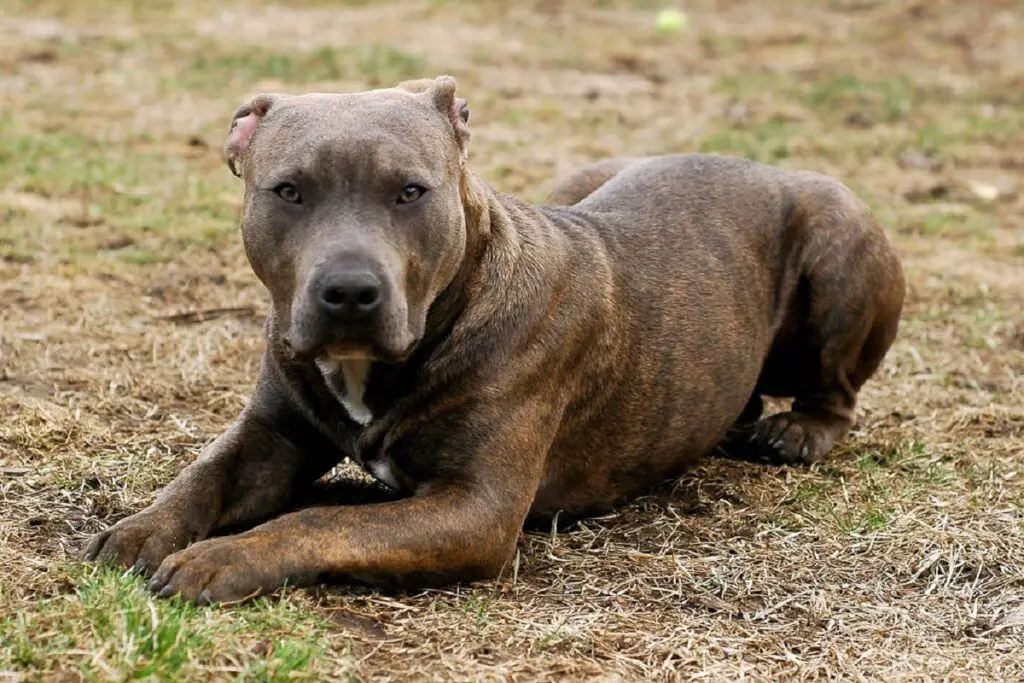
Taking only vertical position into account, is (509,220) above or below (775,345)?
above

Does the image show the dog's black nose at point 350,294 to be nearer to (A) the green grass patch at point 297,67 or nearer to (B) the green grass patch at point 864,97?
(A) the green grass patch at point 297,67

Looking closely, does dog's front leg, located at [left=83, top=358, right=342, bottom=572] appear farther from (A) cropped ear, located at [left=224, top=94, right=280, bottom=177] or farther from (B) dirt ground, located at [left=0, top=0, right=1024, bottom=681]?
(A) cropped ear, located at [left=224, top=94, right=280, bottom=177]

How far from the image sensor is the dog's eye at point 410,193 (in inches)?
193

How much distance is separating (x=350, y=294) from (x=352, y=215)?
1.08ft

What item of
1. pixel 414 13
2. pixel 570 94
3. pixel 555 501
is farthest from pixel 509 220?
pixel 414 13

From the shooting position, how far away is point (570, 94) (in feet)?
45.8

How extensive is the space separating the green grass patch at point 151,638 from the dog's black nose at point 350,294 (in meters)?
0.93

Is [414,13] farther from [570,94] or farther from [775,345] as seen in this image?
[775,345]

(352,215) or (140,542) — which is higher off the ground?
(352,215)

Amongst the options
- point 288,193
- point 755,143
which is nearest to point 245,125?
point 288,193

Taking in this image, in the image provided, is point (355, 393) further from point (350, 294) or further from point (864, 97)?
point (864, 97)

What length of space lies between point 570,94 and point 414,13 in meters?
3.60

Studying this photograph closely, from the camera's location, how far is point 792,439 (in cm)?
674

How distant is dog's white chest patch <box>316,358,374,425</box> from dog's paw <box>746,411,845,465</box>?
2.25m
